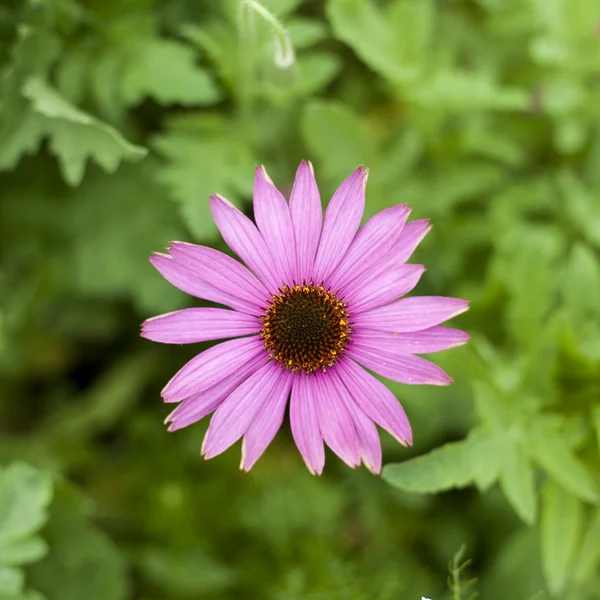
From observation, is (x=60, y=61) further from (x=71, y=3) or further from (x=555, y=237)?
(x=555, y=237)

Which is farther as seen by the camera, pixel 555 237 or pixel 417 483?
pixel 555 237

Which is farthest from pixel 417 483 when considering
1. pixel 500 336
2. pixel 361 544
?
pixel 361 544

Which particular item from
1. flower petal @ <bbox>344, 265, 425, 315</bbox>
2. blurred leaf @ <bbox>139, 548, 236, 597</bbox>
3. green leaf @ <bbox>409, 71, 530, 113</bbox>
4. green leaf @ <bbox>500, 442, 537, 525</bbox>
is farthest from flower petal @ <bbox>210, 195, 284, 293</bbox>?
blurred leaf @ <bbox>139, 548, 236, 597</bbox>

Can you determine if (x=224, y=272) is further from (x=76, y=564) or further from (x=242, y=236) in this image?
(x=76, y=564)

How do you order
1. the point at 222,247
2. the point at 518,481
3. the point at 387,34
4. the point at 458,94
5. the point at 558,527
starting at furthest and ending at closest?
1. the point at 222,247
2. the point at 387,34
3. the point at 458,94
4. the point at 558,527
5. the point at 518,481

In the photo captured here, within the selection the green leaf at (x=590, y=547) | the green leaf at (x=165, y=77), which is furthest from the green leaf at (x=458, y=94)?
the green leaf at (x=590, y=547)

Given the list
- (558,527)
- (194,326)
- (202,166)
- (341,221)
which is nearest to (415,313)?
(341,221)

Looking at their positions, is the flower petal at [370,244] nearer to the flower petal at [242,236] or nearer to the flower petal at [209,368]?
the flower petal at [242,236]
